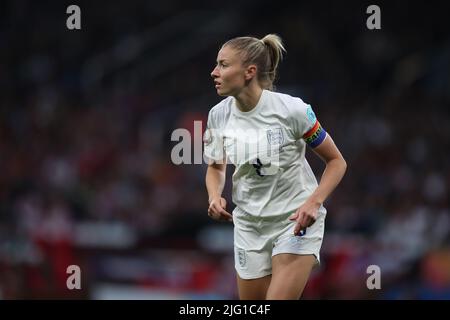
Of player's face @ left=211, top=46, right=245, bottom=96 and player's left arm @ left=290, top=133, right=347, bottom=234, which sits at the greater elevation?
player's face @ left=211, top=46, right=245, bottom=96

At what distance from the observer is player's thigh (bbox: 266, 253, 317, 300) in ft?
17.3

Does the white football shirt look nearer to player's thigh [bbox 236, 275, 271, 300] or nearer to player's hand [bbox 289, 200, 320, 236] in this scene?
player's hand [bbox 289, 200, 320, 236]

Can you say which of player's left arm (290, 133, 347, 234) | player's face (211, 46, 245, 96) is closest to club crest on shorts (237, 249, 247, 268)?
player's left arm (290, 133, 347, 234)

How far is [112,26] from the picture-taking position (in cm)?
1986

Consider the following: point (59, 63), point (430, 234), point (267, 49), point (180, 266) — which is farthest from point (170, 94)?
point (267, 49)

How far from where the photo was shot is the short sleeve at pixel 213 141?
5.75 metres

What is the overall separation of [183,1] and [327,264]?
36.1 feet

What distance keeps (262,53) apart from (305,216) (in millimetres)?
1084

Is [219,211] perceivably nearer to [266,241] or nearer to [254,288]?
[266,241]

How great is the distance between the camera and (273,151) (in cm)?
547

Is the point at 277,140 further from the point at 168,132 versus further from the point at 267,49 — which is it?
the point at 168,132

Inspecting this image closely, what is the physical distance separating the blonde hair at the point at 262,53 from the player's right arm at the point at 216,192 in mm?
627

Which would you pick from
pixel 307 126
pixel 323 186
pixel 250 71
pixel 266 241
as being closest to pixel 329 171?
pixel 323 186

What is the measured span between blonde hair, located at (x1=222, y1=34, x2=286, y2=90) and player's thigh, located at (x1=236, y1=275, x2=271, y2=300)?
119 centimetres
